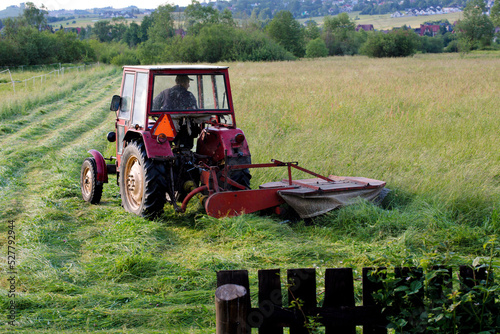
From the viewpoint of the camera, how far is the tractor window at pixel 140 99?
19.6ft

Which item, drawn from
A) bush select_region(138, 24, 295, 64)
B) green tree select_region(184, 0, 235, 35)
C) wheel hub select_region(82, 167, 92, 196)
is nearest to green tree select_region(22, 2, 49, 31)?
green tree select_region(184, 0, 235, 35)

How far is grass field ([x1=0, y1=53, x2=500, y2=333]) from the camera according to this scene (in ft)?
12.1

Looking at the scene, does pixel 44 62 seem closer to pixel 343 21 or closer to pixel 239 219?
pixel 239 219

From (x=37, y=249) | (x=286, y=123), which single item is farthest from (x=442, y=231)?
(x=286, y=123)

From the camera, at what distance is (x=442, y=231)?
517cm

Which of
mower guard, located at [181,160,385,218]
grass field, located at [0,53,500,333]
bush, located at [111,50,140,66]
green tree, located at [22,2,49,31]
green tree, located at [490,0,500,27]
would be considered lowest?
grass field, located at [0,53,500,333]

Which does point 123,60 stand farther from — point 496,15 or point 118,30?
point 118,30

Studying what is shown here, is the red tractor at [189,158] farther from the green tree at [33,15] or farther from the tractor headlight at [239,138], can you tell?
the green tree at [33,15]

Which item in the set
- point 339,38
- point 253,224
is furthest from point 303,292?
point 339,38

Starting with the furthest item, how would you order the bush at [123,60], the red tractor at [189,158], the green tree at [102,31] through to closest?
the green tree at [102,31], the bush at [123,60], the red tractor at [189,158]

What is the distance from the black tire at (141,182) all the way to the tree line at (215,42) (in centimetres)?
3933

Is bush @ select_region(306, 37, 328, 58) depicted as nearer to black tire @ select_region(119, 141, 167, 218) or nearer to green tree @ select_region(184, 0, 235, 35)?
green tree @ select_region(184, 0, 235, 35)

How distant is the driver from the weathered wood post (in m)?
3.89

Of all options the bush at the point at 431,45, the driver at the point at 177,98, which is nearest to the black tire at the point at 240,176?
the driver at the point at 177,98
